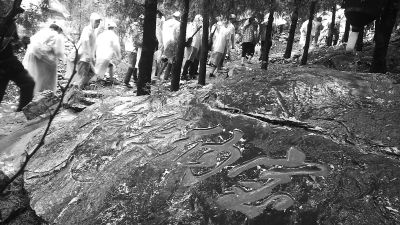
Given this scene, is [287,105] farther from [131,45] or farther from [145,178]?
[131,45]

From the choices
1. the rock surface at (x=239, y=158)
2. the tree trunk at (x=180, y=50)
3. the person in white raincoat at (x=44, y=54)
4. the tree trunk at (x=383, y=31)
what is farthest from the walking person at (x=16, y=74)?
the tree trunk at (x=383, y=31)

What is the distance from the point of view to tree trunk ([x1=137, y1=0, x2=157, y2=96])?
20.8 feet

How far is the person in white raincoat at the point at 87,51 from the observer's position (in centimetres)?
934

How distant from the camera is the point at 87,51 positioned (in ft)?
30.9

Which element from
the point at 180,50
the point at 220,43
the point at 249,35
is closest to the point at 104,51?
the point at 180,50

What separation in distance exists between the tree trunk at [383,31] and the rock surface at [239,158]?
213 cm

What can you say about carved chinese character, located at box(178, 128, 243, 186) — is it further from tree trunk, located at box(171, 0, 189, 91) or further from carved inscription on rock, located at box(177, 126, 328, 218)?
tree trunk, located at box(171, 0, 189, 91)

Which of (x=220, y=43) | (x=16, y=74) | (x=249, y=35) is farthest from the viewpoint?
(x=249, y=35)

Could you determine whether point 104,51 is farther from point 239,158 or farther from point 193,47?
point 239,158

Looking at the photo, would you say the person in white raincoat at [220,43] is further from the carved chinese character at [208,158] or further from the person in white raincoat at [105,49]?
the carved chinese character at [208,158]

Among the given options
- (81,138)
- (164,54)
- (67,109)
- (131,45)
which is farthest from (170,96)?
(131,45)

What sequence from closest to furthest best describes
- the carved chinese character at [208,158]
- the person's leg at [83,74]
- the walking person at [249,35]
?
the carved chinese character at [208,158] → the person's leg at [83,74] → the walking person at [249,35]

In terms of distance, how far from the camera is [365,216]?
2.69 meters

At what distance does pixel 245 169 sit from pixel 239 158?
20 cm
